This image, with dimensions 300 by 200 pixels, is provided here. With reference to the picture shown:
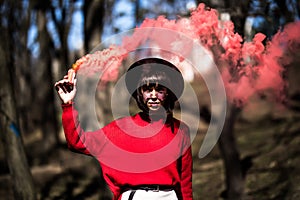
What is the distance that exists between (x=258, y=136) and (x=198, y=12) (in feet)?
37.5

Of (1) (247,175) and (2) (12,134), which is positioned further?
(1) (247,175)

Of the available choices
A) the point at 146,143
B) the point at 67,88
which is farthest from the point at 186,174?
the point at 67,88

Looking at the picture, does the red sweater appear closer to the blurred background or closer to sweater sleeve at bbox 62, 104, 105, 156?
sweater sleeve at bbox 62, 104, 105, 156

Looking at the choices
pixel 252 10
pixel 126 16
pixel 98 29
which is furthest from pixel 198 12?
pixel 126 16

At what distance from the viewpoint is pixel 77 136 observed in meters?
2.73

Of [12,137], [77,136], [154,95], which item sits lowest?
[12,137]

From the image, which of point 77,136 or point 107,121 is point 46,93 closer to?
point 107,121

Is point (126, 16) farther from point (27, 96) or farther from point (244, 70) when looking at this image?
point (27, 96)

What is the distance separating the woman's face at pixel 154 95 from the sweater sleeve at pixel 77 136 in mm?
356

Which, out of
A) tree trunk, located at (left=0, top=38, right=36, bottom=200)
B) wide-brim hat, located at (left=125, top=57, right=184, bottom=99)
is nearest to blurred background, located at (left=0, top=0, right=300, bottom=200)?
tree trunk, located at (left=0, top=38, right=36, bottom=200)

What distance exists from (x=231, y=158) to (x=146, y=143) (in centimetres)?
406

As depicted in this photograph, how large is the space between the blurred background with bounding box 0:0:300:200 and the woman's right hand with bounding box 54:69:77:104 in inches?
76.6

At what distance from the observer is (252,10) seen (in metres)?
5.01

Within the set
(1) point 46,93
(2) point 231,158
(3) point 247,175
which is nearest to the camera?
(2) point 231,158
